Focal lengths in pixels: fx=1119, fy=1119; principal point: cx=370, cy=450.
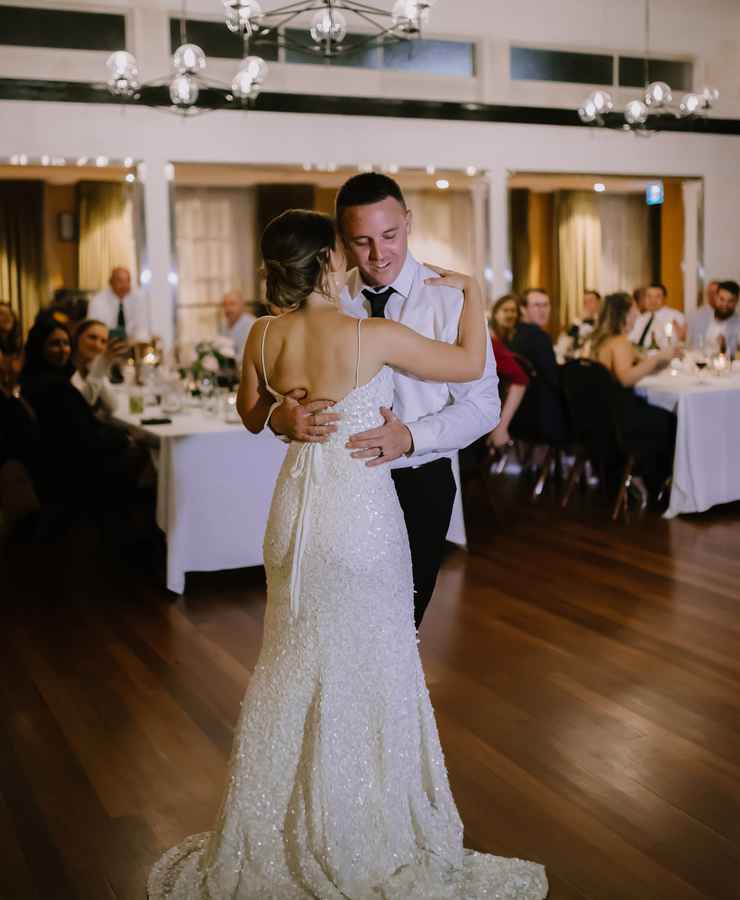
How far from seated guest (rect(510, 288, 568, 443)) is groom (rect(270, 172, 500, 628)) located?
4.53 metres

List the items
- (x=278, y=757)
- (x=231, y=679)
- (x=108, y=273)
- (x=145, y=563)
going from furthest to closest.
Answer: (x=108, y=273) → (x=145, y=563) → (x=231, y=679) → (x=278, y=757)

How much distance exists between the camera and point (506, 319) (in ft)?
27.1

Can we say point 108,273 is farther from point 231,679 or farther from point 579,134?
point 231,679

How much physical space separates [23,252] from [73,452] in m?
4.92

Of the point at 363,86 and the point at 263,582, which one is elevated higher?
the point at 363,86

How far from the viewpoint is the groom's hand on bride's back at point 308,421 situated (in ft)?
8.18

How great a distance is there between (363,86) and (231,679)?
7.62 m

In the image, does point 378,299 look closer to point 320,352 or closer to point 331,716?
point 320,352

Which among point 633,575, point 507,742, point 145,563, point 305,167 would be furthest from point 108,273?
point 507,742

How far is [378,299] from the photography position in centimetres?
290

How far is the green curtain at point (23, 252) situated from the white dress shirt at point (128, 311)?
67cm

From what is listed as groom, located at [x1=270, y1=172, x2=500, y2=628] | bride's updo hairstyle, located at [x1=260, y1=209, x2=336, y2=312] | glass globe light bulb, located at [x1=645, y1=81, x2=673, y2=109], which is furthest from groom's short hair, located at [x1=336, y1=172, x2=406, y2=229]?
glass globe light bulb, located at [x1=645, y1=81, x2=673, y2=109]

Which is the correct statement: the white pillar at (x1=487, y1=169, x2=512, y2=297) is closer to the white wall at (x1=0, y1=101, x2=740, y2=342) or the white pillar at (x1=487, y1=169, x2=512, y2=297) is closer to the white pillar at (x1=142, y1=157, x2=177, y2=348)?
the white wall at (x1=0, y1=101, x2=740, y2=342)

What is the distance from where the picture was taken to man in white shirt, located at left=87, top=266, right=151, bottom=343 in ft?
32.5
